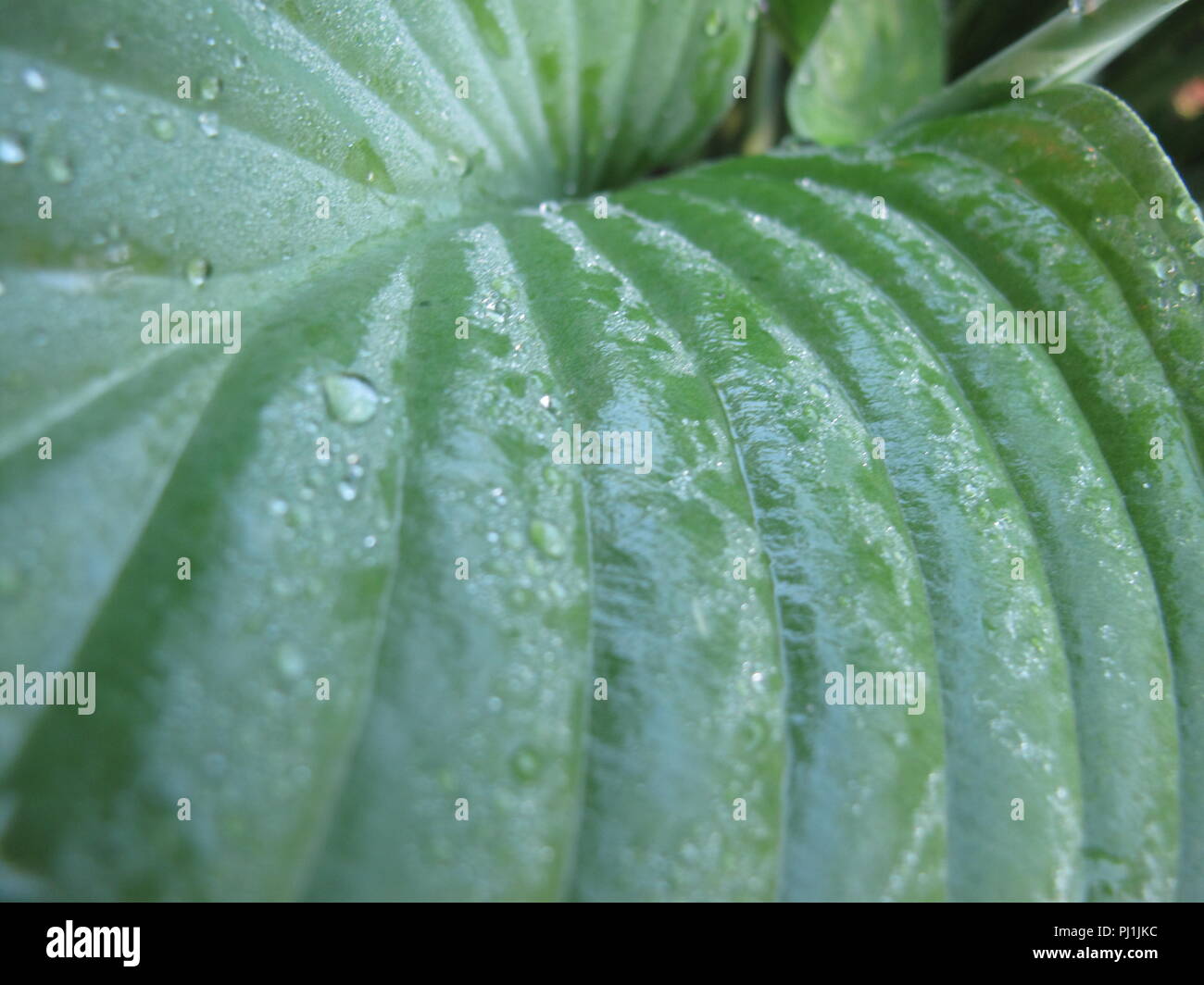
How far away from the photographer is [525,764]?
420 millimetres

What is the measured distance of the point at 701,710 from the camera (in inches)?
17.9

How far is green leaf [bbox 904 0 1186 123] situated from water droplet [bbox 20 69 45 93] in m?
0.78

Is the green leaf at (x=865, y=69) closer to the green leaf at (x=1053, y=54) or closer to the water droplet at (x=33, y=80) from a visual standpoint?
the green leaf at (x=1053, y=54)

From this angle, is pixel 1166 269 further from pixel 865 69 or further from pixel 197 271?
pixel 197 271

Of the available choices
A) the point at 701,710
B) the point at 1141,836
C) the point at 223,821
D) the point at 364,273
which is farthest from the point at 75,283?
the point at 1141,836

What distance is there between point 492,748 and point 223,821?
126 mm

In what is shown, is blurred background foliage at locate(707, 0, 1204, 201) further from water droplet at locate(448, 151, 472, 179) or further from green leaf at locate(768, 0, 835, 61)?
water droplet at locate(448, 151, 472, 179)

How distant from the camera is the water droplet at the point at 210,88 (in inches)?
20.1

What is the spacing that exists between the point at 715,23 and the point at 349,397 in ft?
2.31

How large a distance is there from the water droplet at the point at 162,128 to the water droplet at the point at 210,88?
31mm

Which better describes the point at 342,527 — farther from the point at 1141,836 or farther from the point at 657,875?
the point at 1141,836

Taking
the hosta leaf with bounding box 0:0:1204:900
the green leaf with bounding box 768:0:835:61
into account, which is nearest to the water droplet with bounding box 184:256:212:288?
the hosta leaf with bounding box 0:0:1204:900

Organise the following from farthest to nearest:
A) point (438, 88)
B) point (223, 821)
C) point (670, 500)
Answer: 1. point (438, 88)
2. point (670, 500)
3. point (223, 821)

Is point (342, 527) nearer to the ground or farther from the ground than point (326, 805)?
farther from the ground
